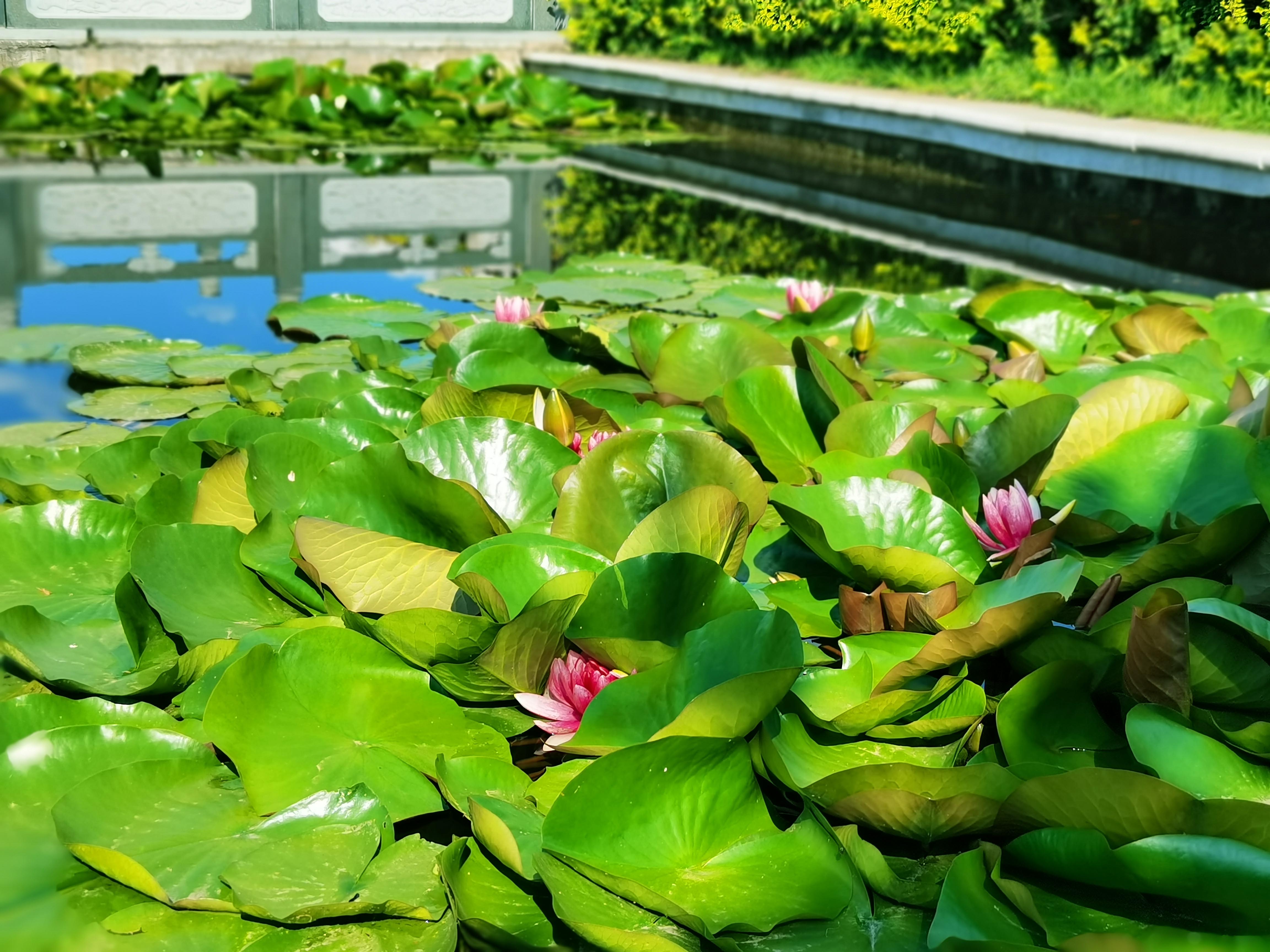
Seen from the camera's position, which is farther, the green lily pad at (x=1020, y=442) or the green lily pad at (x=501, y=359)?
the green lily pad at (x=501, y=359)

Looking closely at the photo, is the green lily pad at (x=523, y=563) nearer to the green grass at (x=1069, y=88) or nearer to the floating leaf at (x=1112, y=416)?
the floating leaf at (x=1112, y=416)

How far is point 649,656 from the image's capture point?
1099 mm

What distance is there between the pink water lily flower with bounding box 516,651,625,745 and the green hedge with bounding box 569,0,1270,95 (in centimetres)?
332

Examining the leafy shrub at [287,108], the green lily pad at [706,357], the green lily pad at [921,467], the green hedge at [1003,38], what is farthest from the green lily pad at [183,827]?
the leafy shrub at [287,108]

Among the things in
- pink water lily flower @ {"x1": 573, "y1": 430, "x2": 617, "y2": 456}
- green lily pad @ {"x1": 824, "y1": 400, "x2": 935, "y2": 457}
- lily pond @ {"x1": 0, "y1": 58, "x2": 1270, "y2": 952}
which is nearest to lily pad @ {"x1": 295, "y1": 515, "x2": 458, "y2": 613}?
lily pond @ {"x1": 0, "y1": 58, "x2": 1270, "y2": 952}

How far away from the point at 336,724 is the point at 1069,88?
19.9 feet

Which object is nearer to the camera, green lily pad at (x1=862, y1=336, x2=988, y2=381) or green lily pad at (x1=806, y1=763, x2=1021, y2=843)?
green lily pad at (x1=806, y1=763, x2=1021, y2=843)

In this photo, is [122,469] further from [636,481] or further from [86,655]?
[636,481]

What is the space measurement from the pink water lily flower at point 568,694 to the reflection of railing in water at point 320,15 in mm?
950

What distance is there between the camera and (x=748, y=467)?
1365 mm

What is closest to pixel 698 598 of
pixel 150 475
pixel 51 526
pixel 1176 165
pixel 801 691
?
pixel 801 691

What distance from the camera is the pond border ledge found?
15.1 ft

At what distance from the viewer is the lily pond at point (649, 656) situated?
0.91 metres

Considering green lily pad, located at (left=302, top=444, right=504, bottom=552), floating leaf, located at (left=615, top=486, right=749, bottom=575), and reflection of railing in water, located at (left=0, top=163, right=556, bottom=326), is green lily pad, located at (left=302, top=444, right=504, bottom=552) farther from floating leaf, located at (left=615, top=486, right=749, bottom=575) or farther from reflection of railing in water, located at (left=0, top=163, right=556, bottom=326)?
reflection of railing in water, located at (left=0, top=163, right=556, bottom=326)
